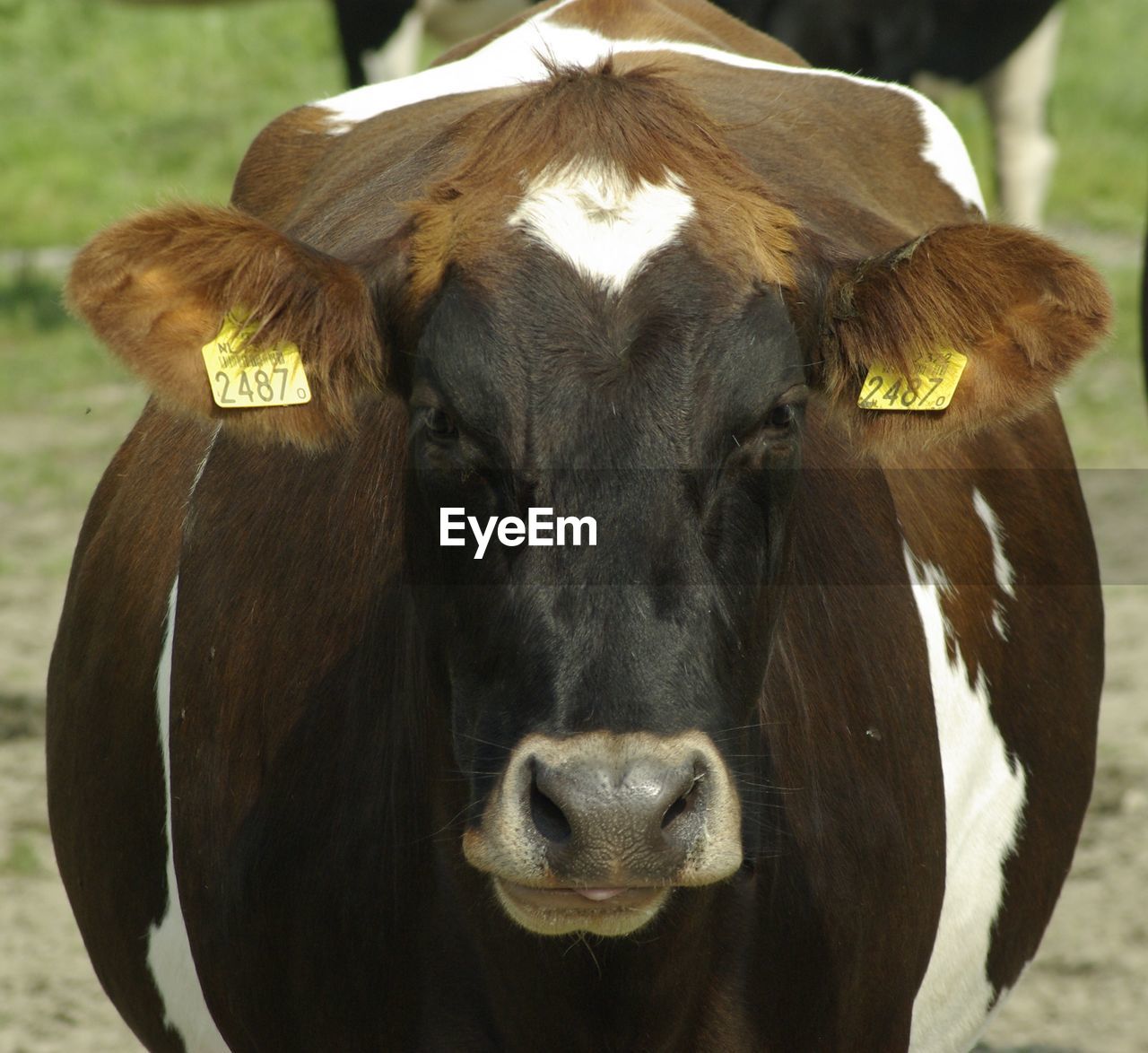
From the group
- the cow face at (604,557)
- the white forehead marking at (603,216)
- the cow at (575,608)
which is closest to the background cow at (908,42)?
the cow at (575,608)

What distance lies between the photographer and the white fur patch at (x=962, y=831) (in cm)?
287

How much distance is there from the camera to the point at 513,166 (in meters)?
2.28

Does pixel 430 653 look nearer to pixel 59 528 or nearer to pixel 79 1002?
pixel 79 1002

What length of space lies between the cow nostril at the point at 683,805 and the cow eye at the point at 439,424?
492 mm

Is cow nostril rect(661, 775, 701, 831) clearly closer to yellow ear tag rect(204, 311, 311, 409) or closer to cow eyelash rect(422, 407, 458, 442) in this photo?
cow eyelash rect(422, 407, 458, 442)

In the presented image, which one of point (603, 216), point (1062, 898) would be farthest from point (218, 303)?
point (1062, 898)

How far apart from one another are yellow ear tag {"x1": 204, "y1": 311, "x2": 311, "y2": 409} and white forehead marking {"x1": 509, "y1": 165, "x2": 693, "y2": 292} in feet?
1.03

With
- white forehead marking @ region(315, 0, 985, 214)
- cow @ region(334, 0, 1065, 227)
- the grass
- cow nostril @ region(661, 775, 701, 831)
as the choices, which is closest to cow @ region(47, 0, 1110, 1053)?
cow nostril @ region(661, 775, 701, 831)

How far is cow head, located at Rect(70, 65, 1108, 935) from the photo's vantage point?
76.5 inches

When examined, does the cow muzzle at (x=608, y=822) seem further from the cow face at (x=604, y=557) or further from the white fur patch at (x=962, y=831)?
the white fur patch at (x=962, y=831)

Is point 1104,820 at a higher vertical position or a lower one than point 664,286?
lower

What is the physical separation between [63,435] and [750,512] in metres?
6.23

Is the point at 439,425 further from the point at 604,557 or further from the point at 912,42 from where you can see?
the point at 912,42

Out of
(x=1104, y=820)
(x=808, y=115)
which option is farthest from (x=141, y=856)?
(x=1104, y=820)
